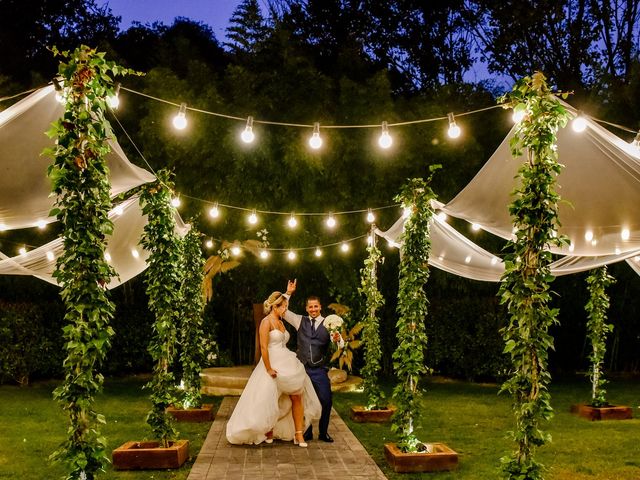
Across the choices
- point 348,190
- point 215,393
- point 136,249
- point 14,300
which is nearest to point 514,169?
point 136,249

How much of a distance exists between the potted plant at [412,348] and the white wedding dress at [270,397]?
1188mm

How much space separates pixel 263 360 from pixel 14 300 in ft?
28.3

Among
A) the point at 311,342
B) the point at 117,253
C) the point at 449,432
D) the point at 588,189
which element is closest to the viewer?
the point at 588,189

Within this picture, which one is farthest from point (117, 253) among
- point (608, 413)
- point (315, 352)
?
point (608, 413)

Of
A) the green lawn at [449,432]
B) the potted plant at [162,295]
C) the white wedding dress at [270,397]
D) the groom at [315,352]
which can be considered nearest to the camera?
the green lawn at [449,432]

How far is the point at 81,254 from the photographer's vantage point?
435cm

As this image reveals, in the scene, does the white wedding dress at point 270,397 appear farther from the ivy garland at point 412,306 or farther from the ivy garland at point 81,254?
the ivy garland at point 81,254

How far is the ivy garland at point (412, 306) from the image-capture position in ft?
22.2

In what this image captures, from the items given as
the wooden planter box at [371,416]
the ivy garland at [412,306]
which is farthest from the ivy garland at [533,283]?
the wooden planter box at [371,416]

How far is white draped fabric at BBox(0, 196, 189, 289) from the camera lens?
7.16m

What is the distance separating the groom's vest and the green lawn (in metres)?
1.12

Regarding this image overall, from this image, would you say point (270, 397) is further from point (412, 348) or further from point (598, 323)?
point (598, 323)

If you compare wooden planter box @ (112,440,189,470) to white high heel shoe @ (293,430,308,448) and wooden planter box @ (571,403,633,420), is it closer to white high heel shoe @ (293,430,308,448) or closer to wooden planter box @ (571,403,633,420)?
white high heel shoe @ (293,430,308,448)

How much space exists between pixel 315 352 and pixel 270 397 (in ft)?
2.30
